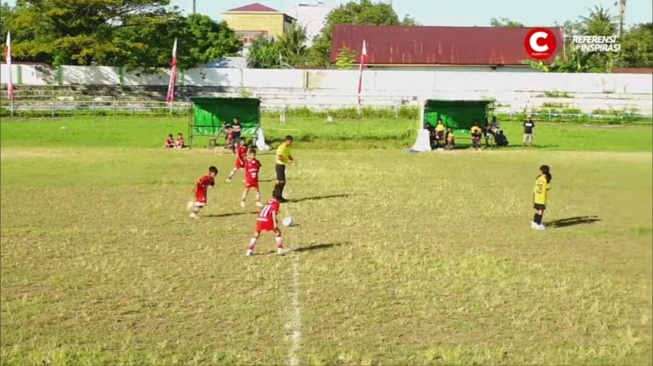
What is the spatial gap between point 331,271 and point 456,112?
55.7 ft

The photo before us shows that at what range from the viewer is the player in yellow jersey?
1035cm

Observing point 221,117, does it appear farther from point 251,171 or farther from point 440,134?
point 251,171

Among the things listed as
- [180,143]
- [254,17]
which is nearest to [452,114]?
[180,143]

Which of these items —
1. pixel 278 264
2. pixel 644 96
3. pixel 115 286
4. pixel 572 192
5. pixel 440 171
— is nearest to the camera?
pixel 644 96

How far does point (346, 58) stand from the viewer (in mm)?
5430

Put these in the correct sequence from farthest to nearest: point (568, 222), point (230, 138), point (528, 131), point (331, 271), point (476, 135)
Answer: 1. point (476, 135)
2. point (230, 138)
3. point (528, 131)
4. point (568, 222)
5. point (331, 271)

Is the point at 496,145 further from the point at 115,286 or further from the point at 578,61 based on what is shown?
the point at 578,61

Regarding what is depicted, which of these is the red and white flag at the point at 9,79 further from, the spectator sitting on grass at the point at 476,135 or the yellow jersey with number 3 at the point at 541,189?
the spectator sitting on grass at the point at 476,135

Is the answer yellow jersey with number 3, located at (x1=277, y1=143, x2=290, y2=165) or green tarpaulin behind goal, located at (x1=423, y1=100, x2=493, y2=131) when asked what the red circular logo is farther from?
green tarpaulin behind goal, located at (x1=423, y1=100, x2=493, y2=131)

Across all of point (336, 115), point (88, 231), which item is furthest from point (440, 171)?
point (88, 231)

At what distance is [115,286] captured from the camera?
760cm

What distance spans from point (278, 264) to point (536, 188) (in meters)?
4.26

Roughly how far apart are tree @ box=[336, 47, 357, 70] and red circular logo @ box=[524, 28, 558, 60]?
6.81 feet

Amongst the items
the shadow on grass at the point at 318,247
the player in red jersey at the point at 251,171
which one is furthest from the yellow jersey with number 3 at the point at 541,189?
the player in red jersey at the point at 251,171
